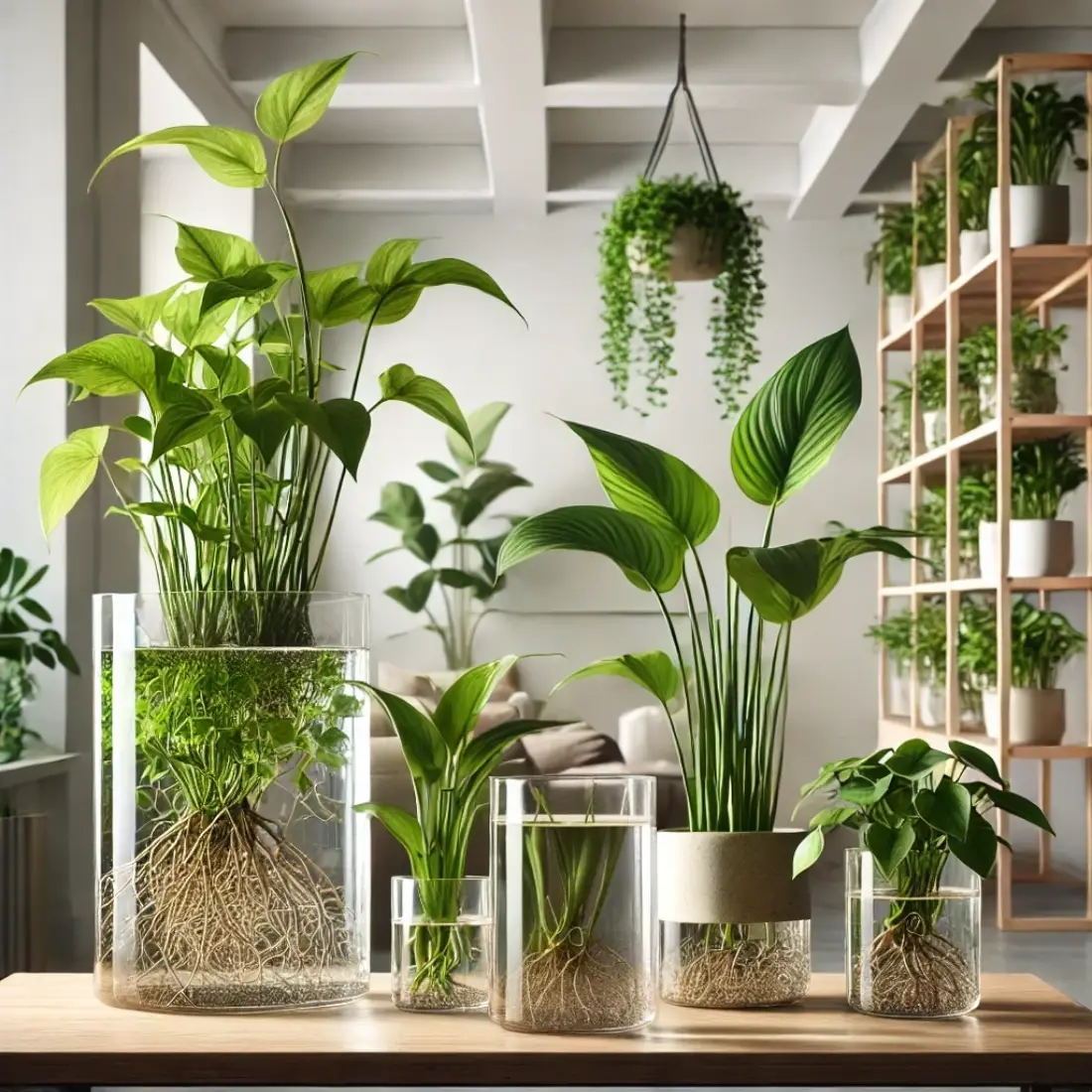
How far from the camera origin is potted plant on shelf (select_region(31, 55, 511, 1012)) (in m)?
1.02

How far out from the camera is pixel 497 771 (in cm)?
328

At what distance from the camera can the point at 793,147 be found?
6.01m

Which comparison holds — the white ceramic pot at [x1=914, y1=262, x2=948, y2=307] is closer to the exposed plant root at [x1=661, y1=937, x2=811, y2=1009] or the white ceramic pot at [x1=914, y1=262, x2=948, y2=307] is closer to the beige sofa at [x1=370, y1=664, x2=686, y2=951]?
the beige sofa at [x1=370, y1=664, x2=686, y2=951]

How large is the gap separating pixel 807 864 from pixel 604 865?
16 centimetres

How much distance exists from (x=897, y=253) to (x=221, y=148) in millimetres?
4522

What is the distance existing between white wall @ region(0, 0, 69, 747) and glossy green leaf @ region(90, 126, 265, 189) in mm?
2267

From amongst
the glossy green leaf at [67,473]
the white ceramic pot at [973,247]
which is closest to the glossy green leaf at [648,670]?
the glossy green leaf at [67,473]

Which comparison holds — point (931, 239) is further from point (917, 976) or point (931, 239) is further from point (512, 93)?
point (917, 976)

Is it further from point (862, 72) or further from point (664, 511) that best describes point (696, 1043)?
point (862, 72)

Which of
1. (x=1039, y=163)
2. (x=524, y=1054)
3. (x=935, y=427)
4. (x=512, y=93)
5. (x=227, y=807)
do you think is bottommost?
(x=524, y=1054)

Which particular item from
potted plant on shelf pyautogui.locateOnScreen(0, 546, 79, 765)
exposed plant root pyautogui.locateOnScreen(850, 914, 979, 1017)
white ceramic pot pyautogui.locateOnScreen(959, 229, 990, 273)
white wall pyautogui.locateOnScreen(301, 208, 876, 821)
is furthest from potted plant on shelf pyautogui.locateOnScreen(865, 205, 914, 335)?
exposed plant root pyautogui.locateOnScreen(850, 914, 979, 1017)

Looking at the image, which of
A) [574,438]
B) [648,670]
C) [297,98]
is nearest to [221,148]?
[297,98]

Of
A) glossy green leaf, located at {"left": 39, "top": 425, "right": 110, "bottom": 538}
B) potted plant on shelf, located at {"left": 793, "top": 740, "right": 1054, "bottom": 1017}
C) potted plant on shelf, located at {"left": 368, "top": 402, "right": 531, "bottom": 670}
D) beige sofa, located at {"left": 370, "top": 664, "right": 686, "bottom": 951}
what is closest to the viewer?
potted plant on shelf, located at {"left": 793, "top": 740, "right": 1054, "bottom": 1017}

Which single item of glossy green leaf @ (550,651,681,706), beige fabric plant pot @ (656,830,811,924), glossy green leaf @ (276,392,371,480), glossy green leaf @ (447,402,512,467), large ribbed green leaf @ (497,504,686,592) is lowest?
beige fabric plant pot @ (656,830,811,924)
